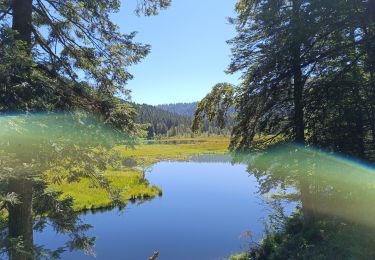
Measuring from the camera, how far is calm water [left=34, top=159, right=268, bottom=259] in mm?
20000

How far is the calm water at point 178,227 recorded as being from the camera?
2000 centimetres

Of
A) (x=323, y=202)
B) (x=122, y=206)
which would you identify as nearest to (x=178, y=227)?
(x=323, y=202)

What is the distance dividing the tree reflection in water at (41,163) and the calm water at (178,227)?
9.89 metres

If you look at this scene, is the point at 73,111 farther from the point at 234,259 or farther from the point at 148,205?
the point at 148,205

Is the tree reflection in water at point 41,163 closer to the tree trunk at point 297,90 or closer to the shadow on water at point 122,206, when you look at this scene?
the shadow on water at point 122,206

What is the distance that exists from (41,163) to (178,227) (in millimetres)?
17964

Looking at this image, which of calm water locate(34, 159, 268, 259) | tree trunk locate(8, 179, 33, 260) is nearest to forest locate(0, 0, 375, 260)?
tree trunk locate(8, 179, 33, 260)

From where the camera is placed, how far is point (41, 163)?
322 inches

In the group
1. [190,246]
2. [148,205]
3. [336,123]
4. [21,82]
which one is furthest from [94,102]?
[148,205]

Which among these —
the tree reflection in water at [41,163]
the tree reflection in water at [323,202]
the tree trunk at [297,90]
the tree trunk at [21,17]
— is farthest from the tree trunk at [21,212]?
the tree trunk at [297,90]

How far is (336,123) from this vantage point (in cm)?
1258

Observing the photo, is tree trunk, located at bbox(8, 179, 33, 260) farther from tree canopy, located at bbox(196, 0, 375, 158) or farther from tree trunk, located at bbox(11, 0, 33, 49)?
tree canopy, located at bbox(196, 0, 375, 158)

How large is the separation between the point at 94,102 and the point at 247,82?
263 inches

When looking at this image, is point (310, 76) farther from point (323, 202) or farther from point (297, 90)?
point (323, 202)
